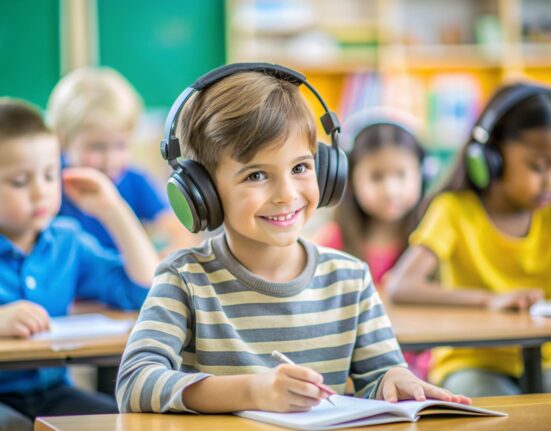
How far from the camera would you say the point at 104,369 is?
234 centimetres

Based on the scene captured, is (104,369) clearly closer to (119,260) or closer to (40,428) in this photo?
(119,260)

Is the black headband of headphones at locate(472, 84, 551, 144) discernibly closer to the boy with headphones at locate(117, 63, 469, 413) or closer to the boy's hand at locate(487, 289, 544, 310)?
the boy's hand at locate(487, 289, 544, 310)

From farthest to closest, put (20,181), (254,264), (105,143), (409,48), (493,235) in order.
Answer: (409,48) → (105,143) → (493,235) → (20,181) → (254,264)

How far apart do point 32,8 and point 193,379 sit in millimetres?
4441

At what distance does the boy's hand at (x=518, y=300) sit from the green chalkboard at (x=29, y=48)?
12.2 ft

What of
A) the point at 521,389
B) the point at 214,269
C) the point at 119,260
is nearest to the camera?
the point at 214,269

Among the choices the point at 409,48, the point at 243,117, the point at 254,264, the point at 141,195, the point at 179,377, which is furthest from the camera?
the point at 409,48

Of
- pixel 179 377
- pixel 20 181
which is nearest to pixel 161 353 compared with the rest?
pixel 179 377

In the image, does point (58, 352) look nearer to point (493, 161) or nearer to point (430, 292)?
point (430, 292)

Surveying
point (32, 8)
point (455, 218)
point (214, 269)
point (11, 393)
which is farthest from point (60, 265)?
point (32, 8)

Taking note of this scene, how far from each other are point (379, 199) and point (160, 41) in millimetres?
3000

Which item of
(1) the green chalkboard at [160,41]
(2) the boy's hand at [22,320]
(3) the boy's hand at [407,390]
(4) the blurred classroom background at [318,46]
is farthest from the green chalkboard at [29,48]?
(3) the boy's hand at [407,390]

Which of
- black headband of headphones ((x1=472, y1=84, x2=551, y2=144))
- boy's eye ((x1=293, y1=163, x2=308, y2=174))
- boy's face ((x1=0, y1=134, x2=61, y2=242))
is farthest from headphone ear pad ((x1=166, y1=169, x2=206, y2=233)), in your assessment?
black headband of headphones ((x1=472, y1=84, x2=551, y2=144))

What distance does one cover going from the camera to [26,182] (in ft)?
6.64
